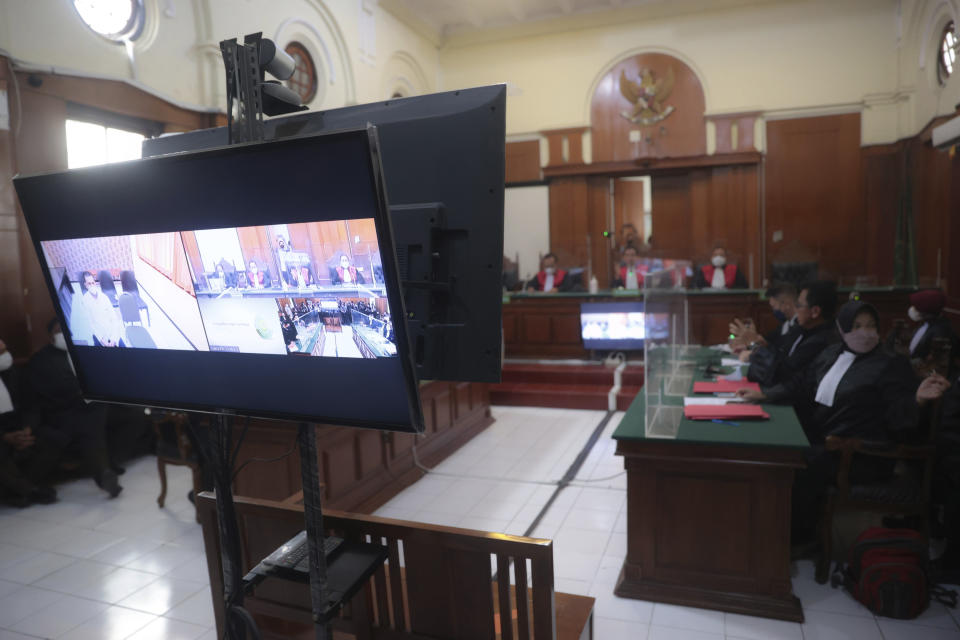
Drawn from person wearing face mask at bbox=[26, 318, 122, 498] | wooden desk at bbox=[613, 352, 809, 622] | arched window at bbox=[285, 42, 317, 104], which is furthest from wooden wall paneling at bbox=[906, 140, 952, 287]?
person wearing face mask at bbox=[26, 318, 122, 498]

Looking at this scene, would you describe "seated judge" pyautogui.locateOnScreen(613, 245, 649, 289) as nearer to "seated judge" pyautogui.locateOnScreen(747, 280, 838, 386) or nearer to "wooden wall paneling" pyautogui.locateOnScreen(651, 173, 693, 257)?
"wooden wall paneling" pyautogui.locateOnScreen(651, 173, 693, 257)

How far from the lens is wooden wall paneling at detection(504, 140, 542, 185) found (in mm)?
10242

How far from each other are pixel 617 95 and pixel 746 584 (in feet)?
27.4

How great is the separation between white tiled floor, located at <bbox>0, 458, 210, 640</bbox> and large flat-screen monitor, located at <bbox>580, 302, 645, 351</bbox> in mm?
4670

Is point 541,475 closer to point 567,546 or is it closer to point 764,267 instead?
point 567,546

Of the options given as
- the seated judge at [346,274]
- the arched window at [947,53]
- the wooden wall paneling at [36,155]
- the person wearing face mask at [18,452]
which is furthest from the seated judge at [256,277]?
the arched window at [947,53]

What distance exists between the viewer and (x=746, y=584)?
9.20 ft

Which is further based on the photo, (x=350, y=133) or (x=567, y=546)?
(x=567, y=546)

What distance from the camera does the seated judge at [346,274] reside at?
1043 mm

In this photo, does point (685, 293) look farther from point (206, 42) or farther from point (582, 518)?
point (206, 42)

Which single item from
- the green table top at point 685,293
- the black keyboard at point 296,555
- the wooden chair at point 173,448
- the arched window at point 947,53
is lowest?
the wooden chair at point 173,448

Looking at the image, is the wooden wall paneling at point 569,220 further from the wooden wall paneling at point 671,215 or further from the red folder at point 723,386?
the red folder at point 723,386

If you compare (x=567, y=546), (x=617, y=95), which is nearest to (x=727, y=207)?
(x=617, y=95)

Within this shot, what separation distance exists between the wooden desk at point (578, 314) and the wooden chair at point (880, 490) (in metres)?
4.14
